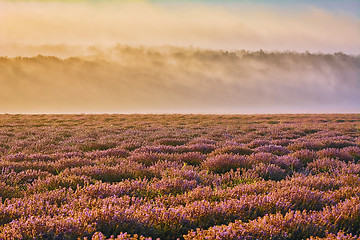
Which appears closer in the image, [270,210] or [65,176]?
[270,210]

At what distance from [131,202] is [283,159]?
15.4 ft

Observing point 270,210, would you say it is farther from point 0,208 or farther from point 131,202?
point 0,208

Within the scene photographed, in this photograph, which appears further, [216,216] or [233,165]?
[233,165]

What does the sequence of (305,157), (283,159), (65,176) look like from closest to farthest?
(65,176)
(283,159)
(305,157)

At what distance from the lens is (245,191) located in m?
4.22

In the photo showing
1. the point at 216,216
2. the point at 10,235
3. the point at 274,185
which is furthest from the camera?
the point at 274,185

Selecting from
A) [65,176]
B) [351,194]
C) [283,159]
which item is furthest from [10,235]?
[283,159]

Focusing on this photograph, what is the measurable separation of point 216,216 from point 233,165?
130 inches

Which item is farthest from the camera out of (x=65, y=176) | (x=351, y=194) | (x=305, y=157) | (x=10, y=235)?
(x=305, y=157)

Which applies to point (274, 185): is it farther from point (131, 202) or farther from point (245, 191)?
point (131, 202)

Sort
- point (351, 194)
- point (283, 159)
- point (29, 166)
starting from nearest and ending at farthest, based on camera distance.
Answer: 1. point (351, 194)
2. point (29, 166)
3. point (283, 159)

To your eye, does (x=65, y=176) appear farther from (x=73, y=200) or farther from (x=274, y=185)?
(x=274, y=185)

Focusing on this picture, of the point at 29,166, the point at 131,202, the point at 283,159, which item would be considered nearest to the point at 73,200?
the point at 131,202

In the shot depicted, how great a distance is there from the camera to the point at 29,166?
6152mm
